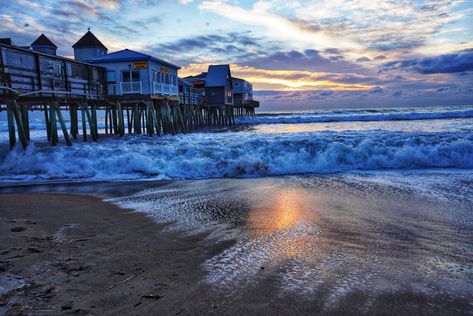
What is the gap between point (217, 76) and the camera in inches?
1892

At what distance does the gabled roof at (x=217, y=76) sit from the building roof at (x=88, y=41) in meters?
15.9

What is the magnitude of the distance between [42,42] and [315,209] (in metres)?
35.8

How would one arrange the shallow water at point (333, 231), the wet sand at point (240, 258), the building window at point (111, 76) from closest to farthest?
1. the wet sand at point (240, 258)
2. the shallow water at point (333, 231)
3. the building window at point (111, 76)

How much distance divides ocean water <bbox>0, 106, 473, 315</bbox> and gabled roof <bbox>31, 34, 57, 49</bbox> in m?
24.4

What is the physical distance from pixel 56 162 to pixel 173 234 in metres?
9.36

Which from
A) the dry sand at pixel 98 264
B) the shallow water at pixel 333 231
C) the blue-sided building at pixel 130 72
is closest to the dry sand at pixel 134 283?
the dry sand at pixel 98 264

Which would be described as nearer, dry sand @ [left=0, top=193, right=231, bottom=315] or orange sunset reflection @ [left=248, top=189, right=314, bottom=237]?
dry sand @ [left=0, top=193, right=231, bottom=315]

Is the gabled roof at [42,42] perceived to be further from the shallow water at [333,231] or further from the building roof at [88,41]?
the shallow water at [333,231]

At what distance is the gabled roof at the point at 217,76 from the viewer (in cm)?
4759

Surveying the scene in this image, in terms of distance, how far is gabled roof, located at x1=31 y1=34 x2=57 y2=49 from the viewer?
3367 cm

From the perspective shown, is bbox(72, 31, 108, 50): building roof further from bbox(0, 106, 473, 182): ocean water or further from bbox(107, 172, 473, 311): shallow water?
bbox(107, 172, 473, 311): shallow water

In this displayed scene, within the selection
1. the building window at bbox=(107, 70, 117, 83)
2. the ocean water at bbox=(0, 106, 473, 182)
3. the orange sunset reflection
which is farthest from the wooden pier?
the orange sunset reflection

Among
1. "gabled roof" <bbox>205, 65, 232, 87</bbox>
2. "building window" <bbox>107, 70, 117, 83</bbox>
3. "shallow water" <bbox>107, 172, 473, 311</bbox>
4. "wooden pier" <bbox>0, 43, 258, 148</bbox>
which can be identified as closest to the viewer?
"shallow water" <bbox>107, 172, 473, 311</bbox>

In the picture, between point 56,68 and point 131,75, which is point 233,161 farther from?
point 131,75
